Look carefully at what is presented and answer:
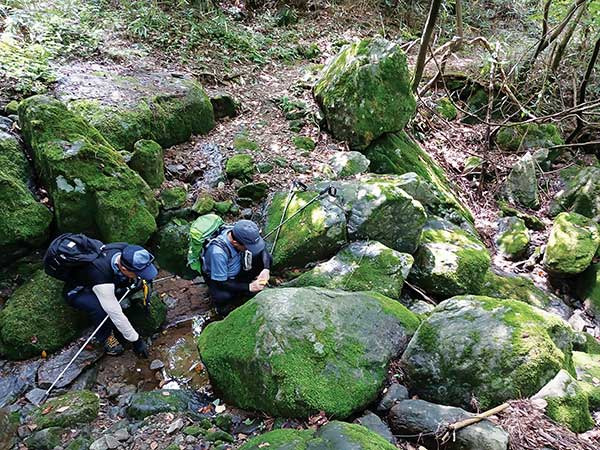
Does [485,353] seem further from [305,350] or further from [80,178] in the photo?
[80,178]

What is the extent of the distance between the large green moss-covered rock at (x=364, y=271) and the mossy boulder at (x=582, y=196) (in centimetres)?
618

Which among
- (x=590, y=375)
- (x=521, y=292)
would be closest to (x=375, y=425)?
(x=590, y=375)

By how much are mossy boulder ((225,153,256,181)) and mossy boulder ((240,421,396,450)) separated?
208 inches

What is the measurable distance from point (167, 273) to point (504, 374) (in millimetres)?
4825

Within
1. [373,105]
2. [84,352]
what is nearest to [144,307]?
[84,352]

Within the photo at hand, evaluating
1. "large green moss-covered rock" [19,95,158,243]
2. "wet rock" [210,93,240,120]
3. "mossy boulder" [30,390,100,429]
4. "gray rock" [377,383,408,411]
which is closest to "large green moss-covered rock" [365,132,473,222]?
"wet rock" [210,93,240,120]

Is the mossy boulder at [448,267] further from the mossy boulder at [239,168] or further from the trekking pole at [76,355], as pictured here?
the trekking pole at [76,355]

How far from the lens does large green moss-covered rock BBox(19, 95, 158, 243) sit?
19.6 ft

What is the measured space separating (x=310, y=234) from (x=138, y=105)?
13.5 feet

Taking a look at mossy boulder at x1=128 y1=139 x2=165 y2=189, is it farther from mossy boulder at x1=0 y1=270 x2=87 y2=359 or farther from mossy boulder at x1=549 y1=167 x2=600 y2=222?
mossy boulder at x1=549 y1=167 x2=600 y2=222

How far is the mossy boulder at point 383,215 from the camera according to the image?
275 inches

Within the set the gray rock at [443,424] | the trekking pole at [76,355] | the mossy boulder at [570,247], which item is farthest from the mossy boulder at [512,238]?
the trekking pole at [76,355]

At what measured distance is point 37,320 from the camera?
538 centimetres

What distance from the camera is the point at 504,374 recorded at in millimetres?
4035
